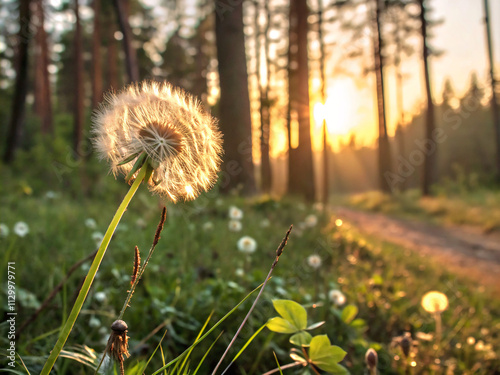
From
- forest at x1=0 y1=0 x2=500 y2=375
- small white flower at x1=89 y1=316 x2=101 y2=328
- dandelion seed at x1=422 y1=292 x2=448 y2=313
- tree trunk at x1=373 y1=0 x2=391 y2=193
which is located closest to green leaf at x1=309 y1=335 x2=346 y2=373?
forest at x1=0 y1=0 x2=500 y2=375

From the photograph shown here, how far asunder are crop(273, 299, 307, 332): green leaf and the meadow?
0.31ft

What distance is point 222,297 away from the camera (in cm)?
241

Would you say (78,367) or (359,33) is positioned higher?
(359,33)

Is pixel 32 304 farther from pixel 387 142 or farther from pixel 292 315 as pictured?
pixel 387 142

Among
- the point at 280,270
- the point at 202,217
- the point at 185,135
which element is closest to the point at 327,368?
the point at 185,135

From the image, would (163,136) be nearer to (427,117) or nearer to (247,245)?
(247,245)

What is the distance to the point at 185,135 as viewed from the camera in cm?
96

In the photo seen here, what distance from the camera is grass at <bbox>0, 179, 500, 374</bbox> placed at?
2.13 m

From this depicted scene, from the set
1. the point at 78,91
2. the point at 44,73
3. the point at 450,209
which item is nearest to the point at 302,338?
the point at 450,209

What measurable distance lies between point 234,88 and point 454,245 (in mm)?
6228

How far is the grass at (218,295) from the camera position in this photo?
2.13 metres

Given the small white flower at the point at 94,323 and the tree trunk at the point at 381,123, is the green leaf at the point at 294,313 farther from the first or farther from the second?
the tree trunk at the point at 381,123

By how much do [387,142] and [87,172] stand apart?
684 inches

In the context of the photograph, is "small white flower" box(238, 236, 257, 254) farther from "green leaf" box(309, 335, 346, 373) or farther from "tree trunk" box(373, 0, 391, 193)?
"tree trunk" box(373, 0, 391, 193)
